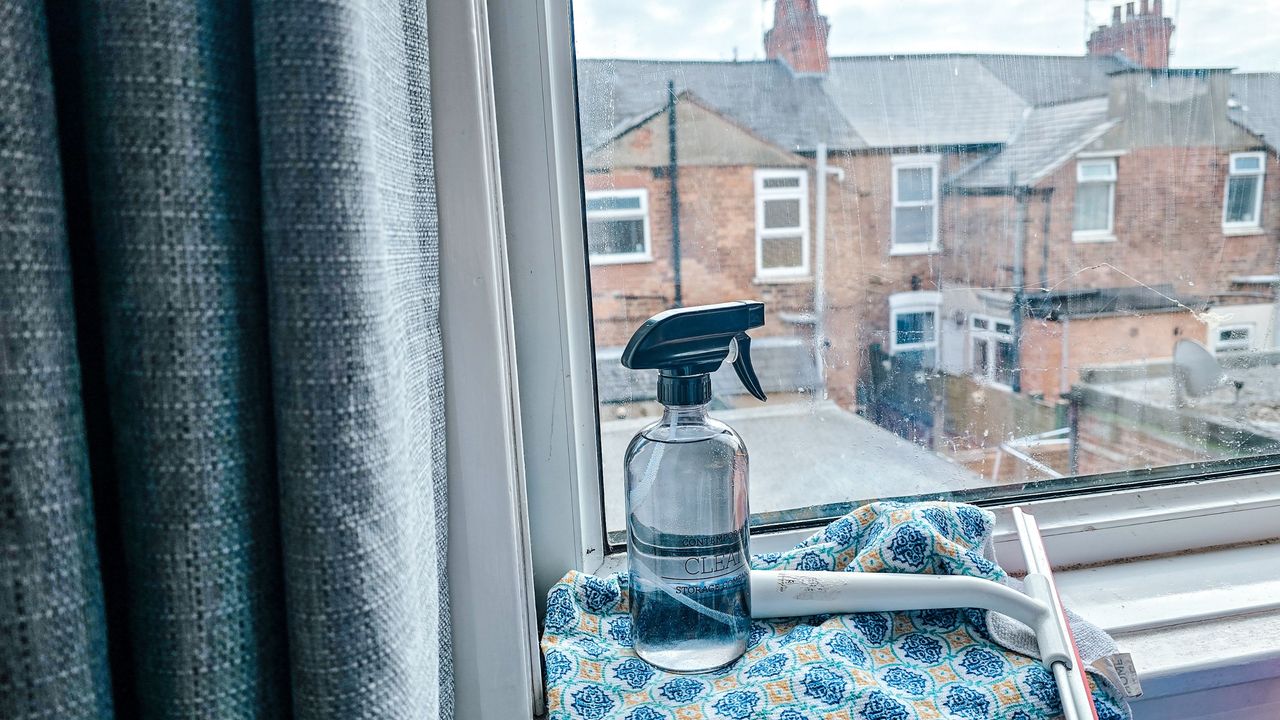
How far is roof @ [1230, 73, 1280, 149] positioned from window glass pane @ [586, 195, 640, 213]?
0.73 meters

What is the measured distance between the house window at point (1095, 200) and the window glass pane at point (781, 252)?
330mm

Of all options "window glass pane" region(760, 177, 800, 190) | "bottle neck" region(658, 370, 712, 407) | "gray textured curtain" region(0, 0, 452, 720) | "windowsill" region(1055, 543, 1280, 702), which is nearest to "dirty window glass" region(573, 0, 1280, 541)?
"window glass pane" region(760, 177, 800, 190)

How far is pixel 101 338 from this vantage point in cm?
28

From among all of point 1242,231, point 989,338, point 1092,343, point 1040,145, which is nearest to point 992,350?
point 989,338

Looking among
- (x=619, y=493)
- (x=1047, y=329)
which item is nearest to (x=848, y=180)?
(x=1047, y=329)

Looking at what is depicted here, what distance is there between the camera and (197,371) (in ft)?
0.85

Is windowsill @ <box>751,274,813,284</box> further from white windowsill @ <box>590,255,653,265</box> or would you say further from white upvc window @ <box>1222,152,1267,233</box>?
white upvc window @ <box>1222,152,1267,233</box>

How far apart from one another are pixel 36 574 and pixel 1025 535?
72 cm

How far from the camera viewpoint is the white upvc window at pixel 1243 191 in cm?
91

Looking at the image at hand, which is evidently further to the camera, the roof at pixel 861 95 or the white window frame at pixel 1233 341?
the white window frame at pixel 1233 341

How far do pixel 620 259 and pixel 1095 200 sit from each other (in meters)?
0.56

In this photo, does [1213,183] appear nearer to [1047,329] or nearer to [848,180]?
[1047,329]

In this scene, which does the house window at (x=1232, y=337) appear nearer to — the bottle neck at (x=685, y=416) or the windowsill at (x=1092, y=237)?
the windowsill at (x=1092, y=237)

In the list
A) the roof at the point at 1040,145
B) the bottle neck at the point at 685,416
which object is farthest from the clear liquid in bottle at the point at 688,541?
the roof at the point at 1040,145
